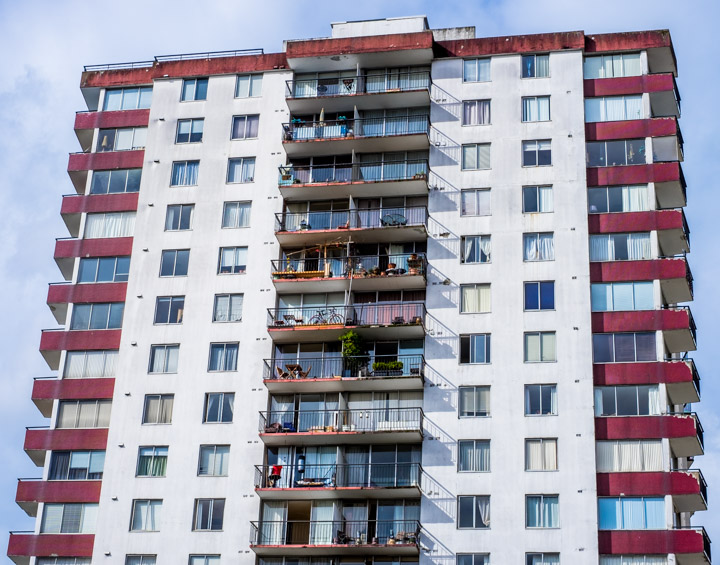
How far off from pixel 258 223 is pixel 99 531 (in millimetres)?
21815

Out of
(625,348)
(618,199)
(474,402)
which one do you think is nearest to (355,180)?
(618,199)

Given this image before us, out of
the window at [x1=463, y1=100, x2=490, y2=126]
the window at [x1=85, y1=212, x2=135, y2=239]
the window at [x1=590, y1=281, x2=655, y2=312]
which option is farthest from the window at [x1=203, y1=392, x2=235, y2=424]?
the window at [x1=463, y1=100, x2=490, y2=126]

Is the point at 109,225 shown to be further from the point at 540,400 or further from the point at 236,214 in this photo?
the point at 540,400

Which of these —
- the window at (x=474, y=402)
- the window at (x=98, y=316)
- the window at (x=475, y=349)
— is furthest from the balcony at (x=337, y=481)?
the window at (x=98, y=316)

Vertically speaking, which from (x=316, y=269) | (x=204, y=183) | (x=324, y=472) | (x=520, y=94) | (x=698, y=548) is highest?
(x=520, y=94)

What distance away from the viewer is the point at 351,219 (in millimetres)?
85062

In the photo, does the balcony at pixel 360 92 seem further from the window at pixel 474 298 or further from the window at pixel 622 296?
the window at pixel 622 296

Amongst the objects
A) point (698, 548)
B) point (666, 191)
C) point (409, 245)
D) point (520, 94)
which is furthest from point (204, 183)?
point (698, 548)

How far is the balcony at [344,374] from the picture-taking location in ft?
263

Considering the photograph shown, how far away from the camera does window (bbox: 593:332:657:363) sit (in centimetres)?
7781

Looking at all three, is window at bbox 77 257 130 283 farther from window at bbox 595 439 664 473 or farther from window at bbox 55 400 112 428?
window at bbox 595 439 664 473

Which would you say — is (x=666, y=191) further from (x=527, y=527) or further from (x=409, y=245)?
(x=527, y=527)

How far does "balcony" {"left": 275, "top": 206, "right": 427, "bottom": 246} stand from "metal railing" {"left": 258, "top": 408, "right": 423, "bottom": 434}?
11246 mm

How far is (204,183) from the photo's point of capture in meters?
88.1
